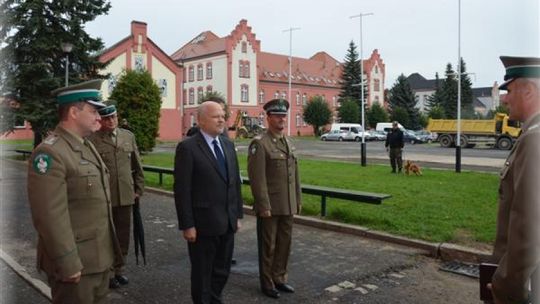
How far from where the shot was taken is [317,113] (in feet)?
219

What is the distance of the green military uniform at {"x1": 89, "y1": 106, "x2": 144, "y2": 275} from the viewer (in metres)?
5.56

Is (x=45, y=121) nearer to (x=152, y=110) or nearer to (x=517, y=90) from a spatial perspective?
(x=152, y=110)

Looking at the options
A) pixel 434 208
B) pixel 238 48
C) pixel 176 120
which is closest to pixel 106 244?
pixel 434 208

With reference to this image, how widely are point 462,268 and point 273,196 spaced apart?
9.12 feet

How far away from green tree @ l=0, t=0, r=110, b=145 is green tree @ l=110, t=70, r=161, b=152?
3383mm

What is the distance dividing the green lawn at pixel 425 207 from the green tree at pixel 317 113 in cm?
5237

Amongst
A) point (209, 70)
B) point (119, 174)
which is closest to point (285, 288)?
point (119, 174)

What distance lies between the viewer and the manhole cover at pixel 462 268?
19.1 ft

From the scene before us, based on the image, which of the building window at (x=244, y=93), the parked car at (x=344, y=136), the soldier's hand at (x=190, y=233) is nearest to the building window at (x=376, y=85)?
the building window at (x=244, y=93)

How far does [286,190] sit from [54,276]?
9.47 ft

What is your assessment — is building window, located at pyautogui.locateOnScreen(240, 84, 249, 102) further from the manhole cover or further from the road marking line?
the manhole cover

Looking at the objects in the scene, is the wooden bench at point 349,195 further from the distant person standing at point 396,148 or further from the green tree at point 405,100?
the green tree at point 405,100

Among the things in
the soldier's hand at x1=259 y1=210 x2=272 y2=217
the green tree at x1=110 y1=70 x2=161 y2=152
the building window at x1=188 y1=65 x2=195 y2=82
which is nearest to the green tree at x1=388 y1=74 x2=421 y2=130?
the building window at x1=188 y1=65 x2=195 y2=82

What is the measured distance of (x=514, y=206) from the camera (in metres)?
2.26
